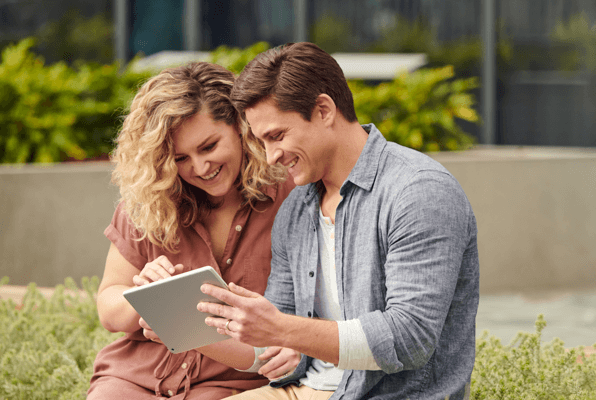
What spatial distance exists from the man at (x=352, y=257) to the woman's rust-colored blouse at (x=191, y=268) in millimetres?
257

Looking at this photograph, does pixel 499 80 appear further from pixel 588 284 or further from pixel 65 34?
pixel 65 34

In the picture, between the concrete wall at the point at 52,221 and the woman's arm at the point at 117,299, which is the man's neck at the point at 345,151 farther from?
the concrete wall at the point at 52,221

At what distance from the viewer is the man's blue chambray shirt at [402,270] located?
201 cm

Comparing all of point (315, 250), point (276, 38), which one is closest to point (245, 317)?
point (315, 250)

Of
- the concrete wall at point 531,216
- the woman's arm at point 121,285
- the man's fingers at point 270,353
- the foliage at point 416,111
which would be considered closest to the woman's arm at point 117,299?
the woman's arm at point 121,285

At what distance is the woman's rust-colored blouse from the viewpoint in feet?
9.32

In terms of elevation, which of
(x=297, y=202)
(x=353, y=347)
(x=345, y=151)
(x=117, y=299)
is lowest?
(x=117, y=299)

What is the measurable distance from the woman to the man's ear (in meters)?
0.57

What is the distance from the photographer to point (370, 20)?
10062 mm

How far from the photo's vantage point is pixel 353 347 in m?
2.01

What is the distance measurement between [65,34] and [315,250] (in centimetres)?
Result: 807

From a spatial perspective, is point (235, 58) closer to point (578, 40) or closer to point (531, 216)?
point (531, 216)

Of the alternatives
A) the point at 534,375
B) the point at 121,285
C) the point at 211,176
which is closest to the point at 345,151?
the point at 211,176

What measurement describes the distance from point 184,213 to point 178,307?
0.77 metres
